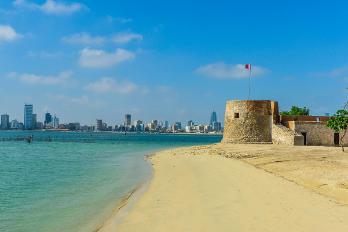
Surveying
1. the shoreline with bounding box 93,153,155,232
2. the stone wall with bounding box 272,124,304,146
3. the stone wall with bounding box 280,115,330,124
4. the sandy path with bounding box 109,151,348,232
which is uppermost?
the stone wall with bounding box 280,115,330,124

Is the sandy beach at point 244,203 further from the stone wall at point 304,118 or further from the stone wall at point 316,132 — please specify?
the stone wall at point 304,118

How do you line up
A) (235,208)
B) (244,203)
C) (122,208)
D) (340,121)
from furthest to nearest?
(340,121) < (122,208) < (244,203) < (235,208)

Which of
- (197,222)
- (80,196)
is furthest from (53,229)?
(80,196)

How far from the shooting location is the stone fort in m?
43.5

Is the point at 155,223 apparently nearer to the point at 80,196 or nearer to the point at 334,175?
the point at 80,196

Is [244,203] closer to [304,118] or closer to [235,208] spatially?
[235,208]

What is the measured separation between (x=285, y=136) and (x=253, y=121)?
4955mm

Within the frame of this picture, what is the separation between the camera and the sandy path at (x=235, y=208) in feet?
31.6

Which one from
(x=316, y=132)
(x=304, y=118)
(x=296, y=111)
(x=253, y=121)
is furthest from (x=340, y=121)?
(x=296, y=111)

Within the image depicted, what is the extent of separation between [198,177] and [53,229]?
32.3ft

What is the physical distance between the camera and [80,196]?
15805 mm

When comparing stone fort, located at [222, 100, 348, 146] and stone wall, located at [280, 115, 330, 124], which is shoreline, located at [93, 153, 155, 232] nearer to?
stone fort, located at [222, 100, 348, 146]

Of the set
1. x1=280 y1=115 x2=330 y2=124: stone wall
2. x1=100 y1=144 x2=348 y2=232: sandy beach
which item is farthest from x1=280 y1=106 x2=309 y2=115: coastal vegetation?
x1=100 y1=144 x2=348 y2=232: sandy beach

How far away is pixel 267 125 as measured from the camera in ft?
155
